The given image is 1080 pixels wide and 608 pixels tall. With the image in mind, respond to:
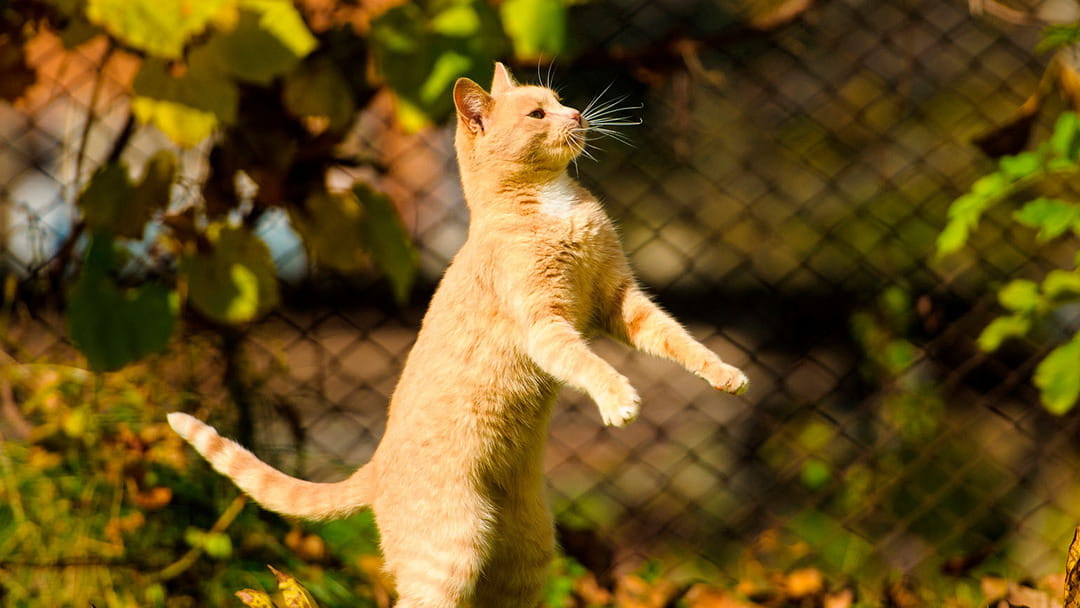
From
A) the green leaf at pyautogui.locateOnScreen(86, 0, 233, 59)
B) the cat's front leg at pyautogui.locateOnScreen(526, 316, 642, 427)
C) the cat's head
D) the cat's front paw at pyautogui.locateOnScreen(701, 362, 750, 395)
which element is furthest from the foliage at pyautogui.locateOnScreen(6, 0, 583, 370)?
the cat's front paw at pyautogui.locateOnScreen(701, 362, 750, 395)

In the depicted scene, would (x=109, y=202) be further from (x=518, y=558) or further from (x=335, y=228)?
(x=518, y=558)

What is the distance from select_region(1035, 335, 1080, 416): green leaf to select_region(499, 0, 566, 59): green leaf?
1421mm

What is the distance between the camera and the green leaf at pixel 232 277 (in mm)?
2666

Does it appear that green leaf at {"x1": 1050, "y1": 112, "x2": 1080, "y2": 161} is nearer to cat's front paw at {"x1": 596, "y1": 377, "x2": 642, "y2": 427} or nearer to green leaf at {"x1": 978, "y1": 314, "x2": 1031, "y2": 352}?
green leaf at {"x1": 978, "y1": 314, "x2": 1031, "y2": 352}

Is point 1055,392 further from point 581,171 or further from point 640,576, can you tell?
point 581,171

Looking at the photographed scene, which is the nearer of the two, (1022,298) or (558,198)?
(558,198)

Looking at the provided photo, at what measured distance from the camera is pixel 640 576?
3.24 meters

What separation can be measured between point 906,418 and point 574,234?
2060 millimetres

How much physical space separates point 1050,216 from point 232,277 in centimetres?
199

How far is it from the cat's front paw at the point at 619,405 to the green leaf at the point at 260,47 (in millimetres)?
1215

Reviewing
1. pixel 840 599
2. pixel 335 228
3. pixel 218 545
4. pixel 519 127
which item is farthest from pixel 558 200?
pixel 840 599

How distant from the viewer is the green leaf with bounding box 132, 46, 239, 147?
250 centimetres

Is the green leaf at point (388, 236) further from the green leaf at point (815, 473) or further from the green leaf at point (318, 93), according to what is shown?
the green leaf at point (815, 473)

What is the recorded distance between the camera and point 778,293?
386 centimetres
